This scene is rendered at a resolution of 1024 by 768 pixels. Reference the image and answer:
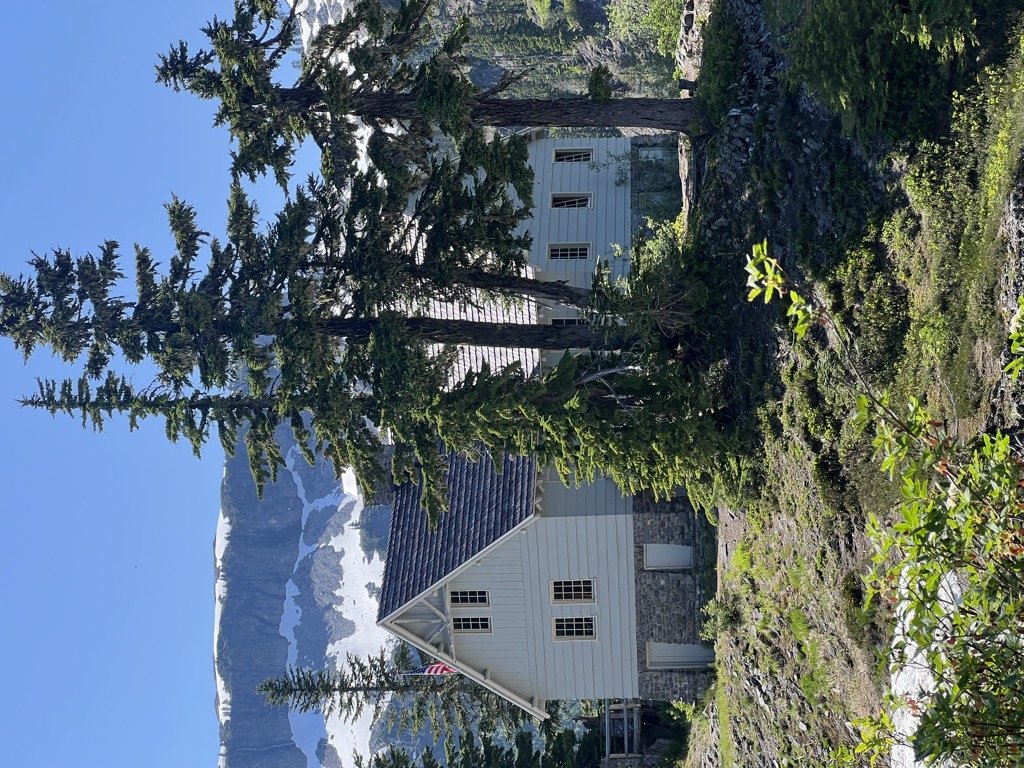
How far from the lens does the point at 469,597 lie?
25984 mm

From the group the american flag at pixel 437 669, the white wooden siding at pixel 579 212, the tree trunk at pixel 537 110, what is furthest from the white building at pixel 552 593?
the tree trunk at pixel 537 110

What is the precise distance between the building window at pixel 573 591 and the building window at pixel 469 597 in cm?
191

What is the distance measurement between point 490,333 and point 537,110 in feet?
16.3

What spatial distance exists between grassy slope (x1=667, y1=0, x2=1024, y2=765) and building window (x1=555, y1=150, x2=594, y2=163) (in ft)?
35.8

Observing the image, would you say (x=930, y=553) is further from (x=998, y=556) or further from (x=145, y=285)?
(x=145, y=285)

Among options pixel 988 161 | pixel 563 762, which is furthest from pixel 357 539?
pixel 988 161

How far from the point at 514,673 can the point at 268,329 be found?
12.6 meters

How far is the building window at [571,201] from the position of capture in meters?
30.3

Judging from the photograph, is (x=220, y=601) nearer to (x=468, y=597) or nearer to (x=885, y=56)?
(x=468, y=597)

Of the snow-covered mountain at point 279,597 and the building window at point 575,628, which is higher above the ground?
the building window at point 575,628

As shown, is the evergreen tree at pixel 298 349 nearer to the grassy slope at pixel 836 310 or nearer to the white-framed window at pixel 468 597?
the grassy slope at pixel 836 310

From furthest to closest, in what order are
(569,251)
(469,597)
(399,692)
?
(569,251)
(399,692)
(469,597)

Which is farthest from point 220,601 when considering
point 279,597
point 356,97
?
point 356,97

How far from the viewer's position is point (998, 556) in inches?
327
